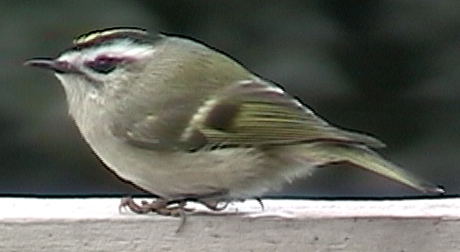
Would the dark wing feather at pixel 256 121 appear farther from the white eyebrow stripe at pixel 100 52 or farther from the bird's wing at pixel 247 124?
the white eyebrow stripe at pixel 100 52

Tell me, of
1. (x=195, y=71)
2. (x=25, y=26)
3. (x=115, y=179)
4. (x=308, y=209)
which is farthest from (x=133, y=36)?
(x=115, y=179)

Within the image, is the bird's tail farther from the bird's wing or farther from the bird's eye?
the bird's eye

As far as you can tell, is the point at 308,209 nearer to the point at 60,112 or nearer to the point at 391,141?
the point at 60,112

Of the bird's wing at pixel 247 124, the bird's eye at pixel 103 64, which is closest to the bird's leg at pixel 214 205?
the bird's wing at pixel 247 124

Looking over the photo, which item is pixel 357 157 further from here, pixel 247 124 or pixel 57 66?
pixel 57 66

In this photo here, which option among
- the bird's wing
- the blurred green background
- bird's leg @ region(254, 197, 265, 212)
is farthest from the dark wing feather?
the blurred green background

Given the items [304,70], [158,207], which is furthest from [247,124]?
[304,70]
